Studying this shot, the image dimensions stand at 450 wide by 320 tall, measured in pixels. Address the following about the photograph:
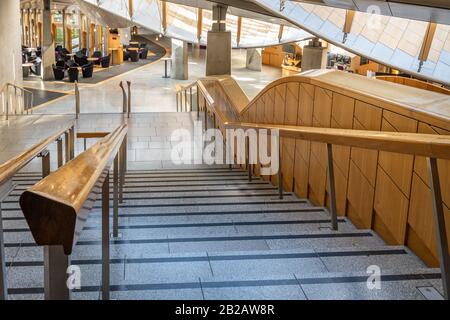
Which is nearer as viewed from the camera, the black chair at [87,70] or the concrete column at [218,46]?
the concrete column at [218,46]

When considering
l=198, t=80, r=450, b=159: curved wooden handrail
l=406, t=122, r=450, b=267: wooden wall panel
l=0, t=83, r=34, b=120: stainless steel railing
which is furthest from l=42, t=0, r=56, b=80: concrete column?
l=406, t=122, r=450, b=267: wooden wall panel

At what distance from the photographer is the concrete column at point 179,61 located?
24.2m

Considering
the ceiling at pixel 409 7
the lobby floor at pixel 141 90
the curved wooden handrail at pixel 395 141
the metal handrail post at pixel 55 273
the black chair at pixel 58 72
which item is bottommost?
the lobby floor at pixel 141 90

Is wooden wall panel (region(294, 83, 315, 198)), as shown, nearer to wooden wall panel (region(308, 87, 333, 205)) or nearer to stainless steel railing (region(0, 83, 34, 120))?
wooden wall panel (region(308, 87, 333, 205))

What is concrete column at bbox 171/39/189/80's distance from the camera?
24250 millimetres

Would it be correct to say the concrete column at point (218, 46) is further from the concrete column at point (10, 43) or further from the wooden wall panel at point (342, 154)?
the wooden wall panel at point (342, 154)

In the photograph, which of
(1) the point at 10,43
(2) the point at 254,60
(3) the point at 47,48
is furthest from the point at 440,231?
(2) the point at 254,60

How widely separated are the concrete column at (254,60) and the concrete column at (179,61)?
24.3ft

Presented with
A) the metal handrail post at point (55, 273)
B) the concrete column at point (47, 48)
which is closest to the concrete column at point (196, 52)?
the concrete column at point (47, 48)

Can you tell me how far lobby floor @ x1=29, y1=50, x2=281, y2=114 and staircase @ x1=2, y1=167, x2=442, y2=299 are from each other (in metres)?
11.2

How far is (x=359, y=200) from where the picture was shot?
378 centimetres

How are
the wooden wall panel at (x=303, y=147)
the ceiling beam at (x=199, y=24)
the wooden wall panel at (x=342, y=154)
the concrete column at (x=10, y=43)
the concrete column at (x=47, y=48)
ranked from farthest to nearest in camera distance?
the ceiling beam at (x=199, y=24) < the concrete column at (x=47, y=48) < the concrete column at (x=10, y=43) < the wooden wall panel at (x=303, y=147) < the wooden wall panel at (x=342, y=154)
